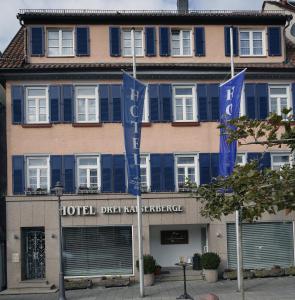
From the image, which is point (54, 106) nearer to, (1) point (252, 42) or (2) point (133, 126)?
(2) point (133, 126)

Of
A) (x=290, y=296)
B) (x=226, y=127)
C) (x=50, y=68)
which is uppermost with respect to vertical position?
(x=50, y=68)

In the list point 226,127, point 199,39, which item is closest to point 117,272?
point 199,39

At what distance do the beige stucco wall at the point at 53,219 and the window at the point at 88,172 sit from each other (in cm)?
72

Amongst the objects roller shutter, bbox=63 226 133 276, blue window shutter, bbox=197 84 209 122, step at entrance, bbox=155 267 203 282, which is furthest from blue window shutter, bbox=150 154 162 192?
step at entrance, bbox=155 267 203 282

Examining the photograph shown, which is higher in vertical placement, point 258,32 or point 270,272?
point 258,32

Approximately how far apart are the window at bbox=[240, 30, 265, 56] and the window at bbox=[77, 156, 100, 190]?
878 centimetres

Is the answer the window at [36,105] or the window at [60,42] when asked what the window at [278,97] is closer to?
the window at [60,42]

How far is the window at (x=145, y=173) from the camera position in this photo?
28031 mm

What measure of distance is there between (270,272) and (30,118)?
12.8m

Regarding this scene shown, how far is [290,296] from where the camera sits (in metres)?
22.6

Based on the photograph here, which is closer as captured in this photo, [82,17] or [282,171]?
[282,171]

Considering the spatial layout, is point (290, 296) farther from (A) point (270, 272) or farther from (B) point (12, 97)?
(B) point (12, 97)

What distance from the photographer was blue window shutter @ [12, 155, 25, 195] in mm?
27422

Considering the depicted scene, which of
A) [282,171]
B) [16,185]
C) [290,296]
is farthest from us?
[16,185]
